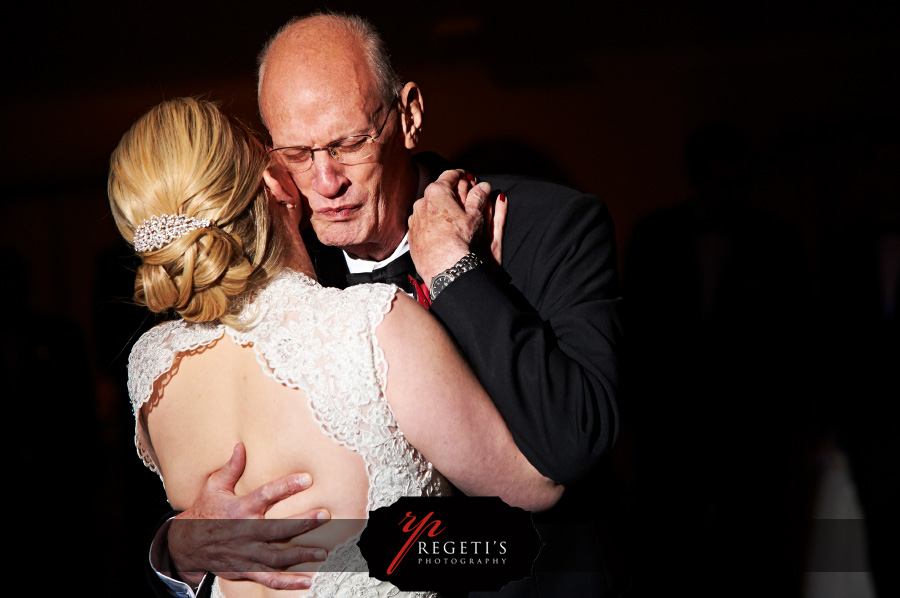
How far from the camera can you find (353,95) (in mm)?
1511

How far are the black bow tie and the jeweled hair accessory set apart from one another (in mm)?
586

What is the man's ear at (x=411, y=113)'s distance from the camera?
1646 mm

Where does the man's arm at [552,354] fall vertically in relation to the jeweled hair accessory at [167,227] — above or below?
below

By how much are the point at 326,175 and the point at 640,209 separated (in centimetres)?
123

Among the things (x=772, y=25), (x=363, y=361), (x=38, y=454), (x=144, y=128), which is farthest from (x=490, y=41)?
(x=38, y=454)

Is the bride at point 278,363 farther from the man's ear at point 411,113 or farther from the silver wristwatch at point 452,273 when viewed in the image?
the man's ear at point 411,113

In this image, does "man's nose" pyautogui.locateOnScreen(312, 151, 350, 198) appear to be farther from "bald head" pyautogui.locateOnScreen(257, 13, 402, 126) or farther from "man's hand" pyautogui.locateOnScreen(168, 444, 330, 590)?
"man's hand" pyautogui.locateOnScreen(168, 444, 330, 590)

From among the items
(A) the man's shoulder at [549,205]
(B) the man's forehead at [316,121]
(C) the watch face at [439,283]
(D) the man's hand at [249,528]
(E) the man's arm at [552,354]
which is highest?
(B) the man's forehead at [316,121]

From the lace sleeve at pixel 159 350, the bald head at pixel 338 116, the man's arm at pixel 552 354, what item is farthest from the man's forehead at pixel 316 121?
the lace sleeve at pixel 159 350

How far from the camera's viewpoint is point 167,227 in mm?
1210

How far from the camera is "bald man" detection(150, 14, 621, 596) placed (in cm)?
128

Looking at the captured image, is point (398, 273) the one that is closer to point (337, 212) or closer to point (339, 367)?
point (337, 212)

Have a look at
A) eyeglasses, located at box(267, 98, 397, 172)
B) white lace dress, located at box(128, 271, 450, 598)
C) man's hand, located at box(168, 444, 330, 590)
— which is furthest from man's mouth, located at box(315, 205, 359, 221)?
man's hand, located at box(168, 444, 330, 590)

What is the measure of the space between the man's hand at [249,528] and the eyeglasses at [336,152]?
2.08 ft
